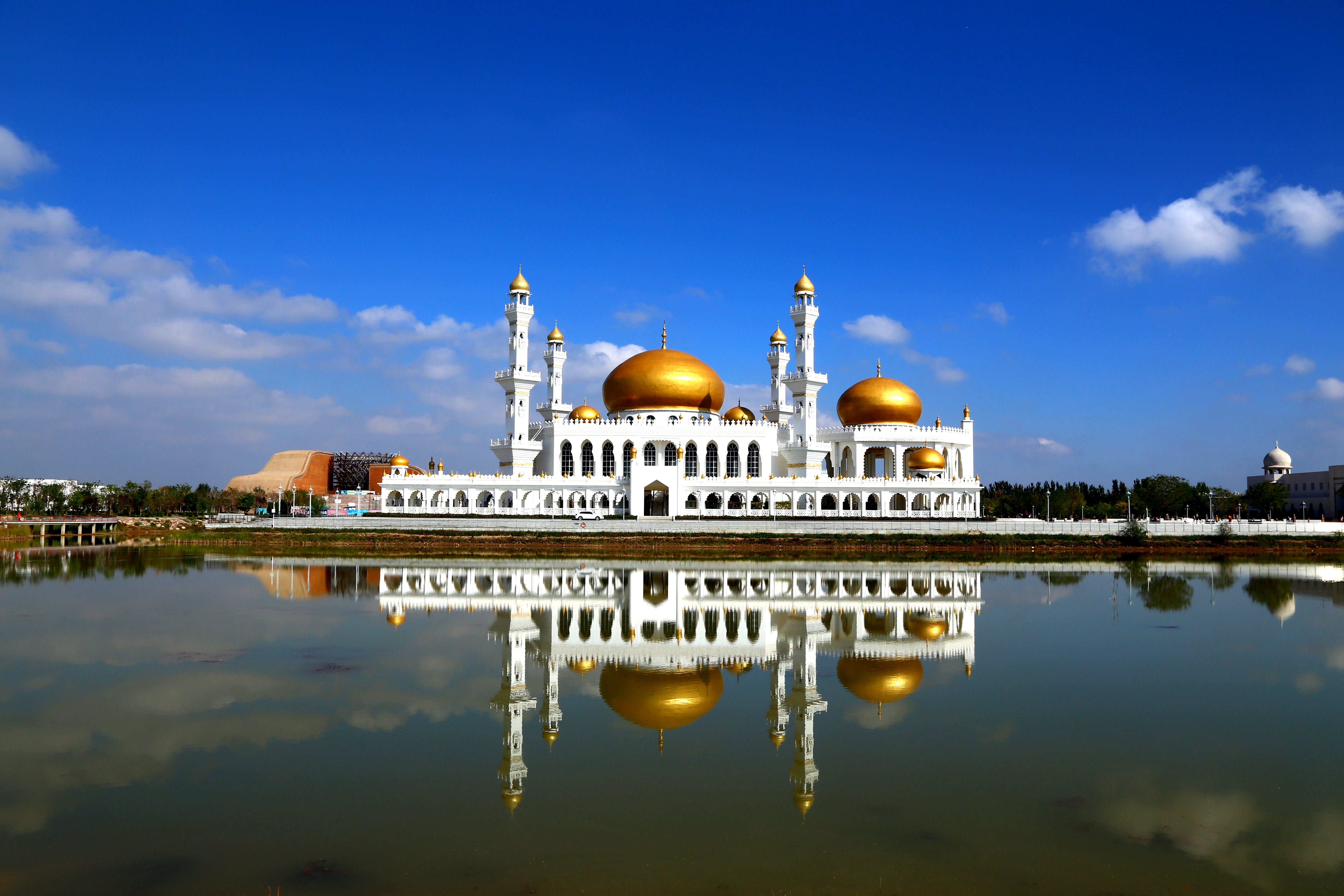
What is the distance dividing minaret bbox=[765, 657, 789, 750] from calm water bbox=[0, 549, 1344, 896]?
66mm

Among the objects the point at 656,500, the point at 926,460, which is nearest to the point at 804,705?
the point at 656,500

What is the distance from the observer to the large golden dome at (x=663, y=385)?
4791 centimetres

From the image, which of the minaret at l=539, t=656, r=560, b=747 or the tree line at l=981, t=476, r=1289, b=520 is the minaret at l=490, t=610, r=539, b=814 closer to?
the minaret at l=539, t=656, r=560, b=747

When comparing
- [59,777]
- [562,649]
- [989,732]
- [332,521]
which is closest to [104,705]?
[59,777]

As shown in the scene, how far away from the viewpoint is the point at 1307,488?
78000mm

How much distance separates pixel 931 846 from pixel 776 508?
36702mm

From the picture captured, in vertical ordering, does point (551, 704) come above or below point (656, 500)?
below

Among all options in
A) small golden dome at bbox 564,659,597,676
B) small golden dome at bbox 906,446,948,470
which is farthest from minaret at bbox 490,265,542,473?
small golden dome at bbox 564,659,597,676

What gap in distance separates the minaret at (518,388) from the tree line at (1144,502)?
92.6 feet

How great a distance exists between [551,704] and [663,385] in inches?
1443

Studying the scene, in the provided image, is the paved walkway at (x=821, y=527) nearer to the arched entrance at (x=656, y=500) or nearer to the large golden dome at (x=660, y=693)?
the arched entrance at (x=656, y=500)

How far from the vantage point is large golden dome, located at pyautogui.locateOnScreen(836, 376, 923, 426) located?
48.8m

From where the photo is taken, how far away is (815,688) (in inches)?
501

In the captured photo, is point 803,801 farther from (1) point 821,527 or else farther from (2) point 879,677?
(1) point 821,527
